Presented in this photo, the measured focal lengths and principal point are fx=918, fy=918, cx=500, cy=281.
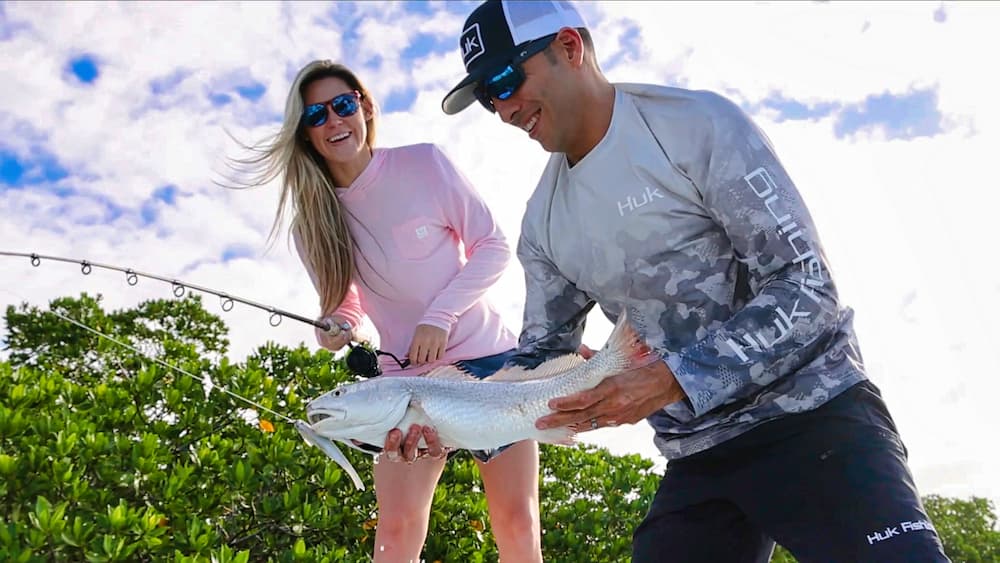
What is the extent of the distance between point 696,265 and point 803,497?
84 centimetres

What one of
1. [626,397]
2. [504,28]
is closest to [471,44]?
[504,28]

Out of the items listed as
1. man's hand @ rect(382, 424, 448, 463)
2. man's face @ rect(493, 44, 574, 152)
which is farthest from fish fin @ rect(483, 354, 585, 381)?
man's face @ rect(493, 44, 574, 152)

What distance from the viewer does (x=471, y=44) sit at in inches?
135

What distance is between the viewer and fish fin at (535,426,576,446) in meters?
2.99

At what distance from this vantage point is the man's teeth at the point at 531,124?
3.30 meters

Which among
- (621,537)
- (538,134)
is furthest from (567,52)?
(621,537)

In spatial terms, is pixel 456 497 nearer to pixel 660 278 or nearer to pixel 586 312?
pixel 586 312

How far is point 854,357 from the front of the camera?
307cm

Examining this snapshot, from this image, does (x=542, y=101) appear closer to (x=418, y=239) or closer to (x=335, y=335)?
(x=418, y=239)

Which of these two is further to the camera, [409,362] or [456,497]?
[456,497]

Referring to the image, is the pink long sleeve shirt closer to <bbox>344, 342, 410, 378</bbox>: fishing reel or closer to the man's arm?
<bbox>344, 342, 410, 378</bbox>: fishing reel

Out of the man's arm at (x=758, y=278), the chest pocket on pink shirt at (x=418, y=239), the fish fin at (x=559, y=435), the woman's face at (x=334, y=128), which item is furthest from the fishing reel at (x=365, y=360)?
the man's arm at (x=758, y=278)

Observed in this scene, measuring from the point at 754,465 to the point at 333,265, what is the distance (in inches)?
90.8

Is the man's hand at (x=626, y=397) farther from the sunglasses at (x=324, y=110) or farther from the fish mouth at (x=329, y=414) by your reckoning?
the sunglasses at (x=324, y=110)
